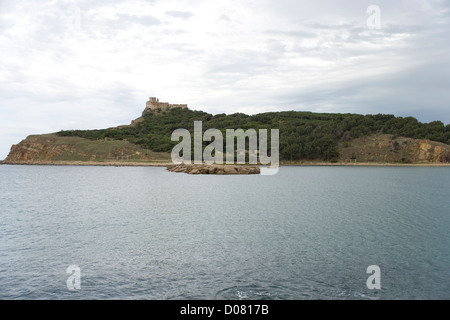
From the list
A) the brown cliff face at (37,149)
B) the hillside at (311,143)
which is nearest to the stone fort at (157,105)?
the hillside at (311,143)

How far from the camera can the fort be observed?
14075 centimetres

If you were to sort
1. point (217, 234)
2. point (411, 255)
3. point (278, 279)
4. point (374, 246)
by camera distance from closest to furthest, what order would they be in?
point (278, 279)
point (411, 255)
point (374, 246)
point (217, 234)

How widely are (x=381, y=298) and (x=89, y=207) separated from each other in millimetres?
17369

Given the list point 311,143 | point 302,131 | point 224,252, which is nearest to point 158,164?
point 311,143

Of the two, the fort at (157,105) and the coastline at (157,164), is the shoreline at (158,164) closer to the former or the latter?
the coastline at (157,164)

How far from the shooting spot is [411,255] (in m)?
10.6

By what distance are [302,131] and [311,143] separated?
8.76m

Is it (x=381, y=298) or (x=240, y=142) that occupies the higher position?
(x=240, y=142)

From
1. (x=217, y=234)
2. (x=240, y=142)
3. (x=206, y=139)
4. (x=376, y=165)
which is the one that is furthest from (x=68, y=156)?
(x=217, y=234)

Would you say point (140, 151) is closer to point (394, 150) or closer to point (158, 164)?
point (158, 164)

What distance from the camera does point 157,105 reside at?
142 m

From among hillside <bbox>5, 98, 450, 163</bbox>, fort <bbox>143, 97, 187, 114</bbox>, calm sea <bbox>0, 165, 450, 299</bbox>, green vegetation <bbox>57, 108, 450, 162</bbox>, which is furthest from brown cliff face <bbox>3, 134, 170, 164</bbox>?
calm sea <bbox>0, 165, 450, 299</bbox>

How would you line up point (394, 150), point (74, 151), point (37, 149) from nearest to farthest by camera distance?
point (394, 150) → point (74, 151) → point (37, 149)
